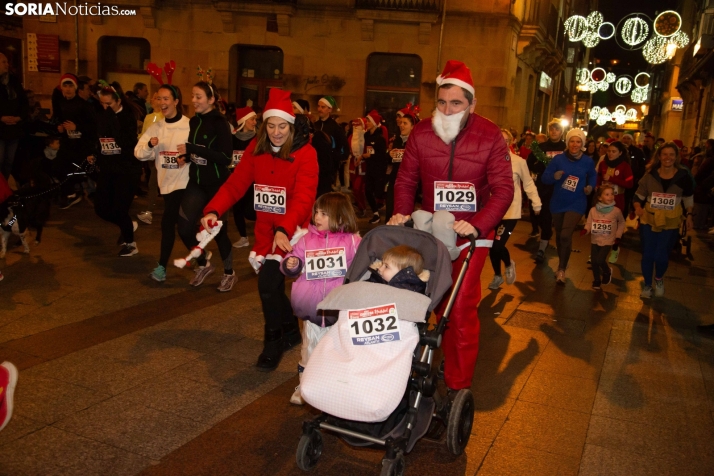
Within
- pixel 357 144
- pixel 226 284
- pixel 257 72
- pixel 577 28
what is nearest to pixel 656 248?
pixel 226 284

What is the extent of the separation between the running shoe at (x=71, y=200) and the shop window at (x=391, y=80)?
10.9 metres

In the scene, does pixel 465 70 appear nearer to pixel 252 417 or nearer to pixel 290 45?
pixel 252 417

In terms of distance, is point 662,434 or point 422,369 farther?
point 662,434

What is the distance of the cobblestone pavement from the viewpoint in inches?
150

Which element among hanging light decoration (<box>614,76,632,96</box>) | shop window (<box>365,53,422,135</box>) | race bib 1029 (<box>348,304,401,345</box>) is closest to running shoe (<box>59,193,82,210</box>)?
race bib 1029 (<box>348,304,401,345</box>)

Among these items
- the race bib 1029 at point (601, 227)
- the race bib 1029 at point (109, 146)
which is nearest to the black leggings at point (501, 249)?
the race bib 1029 at point (601, 227)

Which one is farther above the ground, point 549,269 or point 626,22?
point 626,22

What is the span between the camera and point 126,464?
3568 mm

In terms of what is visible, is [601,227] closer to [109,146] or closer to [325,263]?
[325,263]

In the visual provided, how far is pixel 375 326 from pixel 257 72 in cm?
1957

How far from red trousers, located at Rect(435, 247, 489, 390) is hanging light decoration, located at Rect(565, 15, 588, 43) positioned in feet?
66.3

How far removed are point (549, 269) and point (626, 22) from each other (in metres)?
11.4

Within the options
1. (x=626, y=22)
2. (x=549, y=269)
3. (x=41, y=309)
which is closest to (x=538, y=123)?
(x=626, y=22)

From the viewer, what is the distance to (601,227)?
344 inches
